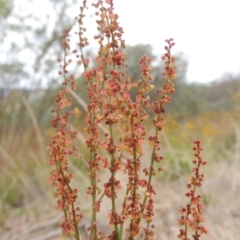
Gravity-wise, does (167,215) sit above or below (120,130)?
below

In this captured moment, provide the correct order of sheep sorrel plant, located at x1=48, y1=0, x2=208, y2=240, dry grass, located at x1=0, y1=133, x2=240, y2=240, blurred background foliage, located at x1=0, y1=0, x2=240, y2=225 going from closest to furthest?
sheep sorrel plant, located at x1=48, y1=0, x2=208, y2=240 < dry grass, located at x1=0, y1=133, x2=240, y2=240 < blurred background foliage, located at x1=0, y1=0, x2=240, y2=225

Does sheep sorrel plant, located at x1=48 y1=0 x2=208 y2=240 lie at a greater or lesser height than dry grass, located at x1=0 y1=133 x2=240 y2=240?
greater

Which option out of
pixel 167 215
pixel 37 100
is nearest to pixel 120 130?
pixel 167 215

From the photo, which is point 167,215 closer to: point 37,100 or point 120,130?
point 120,130

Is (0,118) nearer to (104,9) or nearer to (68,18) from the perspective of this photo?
(68,18)

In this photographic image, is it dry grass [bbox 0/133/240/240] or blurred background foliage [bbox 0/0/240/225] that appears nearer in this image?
dry grass [bbox 0/133/240/240]

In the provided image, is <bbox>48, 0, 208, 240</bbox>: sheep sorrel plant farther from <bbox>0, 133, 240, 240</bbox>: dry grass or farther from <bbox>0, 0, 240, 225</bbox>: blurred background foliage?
<bbox>0, 0, 240, 225</bbox>: blurred background foliage

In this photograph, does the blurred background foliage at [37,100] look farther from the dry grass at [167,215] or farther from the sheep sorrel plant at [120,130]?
the sheep sorrel plant at [120,130]

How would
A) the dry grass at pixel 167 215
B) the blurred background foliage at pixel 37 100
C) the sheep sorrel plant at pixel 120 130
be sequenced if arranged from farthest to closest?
the blurred background foliage at pixel 37 100, the dry grass at pixel 167 215, the sheep sorrel plant at pixel 120 130

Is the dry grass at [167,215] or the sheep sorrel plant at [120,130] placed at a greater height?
the sheep sorrel plant at [120,130]

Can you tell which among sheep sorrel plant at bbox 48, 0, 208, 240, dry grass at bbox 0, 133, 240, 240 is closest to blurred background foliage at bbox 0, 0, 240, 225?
dry grass at bbox 0, 133, 240, 240

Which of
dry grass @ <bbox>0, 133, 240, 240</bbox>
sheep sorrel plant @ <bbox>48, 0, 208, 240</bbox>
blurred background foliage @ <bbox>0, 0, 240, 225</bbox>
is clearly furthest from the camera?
blurred background foliage @ <bbox>0, 0, 240, 225</bbox>

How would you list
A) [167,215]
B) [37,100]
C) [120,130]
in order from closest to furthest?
[120,130] → [167,215] → [37,100]

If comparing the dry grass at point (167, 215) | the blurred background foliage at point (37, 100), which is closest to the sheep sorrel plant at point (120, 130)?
the dry grass at point (167, 215)
